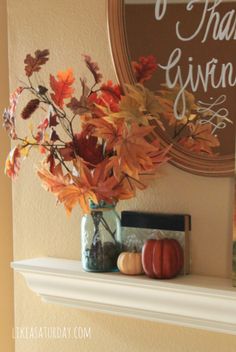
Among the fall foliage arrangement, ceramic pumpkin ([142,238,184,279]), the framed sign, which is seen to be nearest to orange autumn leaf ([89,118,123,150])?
the fall foliage arrangement

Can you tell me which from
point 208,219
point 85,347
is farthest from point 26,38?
point 85,347

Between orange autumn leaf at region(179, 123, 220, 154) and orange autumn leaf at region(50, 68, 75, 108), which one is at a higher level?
orange autumn leaf at region(50, 68, 75, 108)

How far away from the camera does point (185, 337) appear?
1.37 m

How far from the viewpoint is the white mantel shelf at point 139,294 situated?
122 cm

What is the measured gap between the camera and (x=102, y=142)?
1323 mm

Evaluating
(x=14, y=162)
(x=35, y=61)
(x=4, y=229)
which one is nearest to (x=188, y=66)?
(x=35, y=61)

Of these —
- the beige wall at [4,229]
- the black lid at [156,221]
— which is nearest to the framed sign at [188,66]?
the black lid at [156,221]

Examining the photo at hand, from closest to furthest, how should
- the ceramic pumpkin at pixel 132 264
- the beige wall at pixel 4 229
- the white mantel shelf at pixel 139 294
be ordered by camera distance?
the white mantel shelf at pixel 139 294 < the ceramic pumpkin at pixel 132 264 < the beige wall at pixel 4 229

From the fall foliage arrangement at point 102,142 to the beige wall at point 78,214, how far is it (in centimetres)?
11

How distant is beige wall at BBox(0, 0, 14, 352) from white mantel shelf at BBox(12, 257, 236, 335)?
354mm

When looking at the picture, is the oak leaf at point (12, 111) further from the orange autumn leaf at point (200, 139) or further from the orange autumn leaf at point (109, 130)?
the orange autumn leaf at point (200, 139)

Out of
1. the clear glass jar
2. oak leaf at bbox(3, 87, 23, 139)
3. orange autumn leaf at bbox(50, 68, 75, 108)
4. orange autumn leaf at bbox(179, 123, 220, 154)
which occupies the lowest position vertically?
the clear glass jar

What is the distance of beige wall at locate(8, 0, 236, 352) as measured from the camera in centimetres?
132

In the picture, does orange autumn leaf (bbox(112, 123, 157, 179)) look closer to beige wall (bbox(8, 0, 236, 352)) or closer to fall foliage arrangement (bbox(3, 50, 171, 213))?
fall foliage arrangement (bbox(3, 50, 171, 213))
